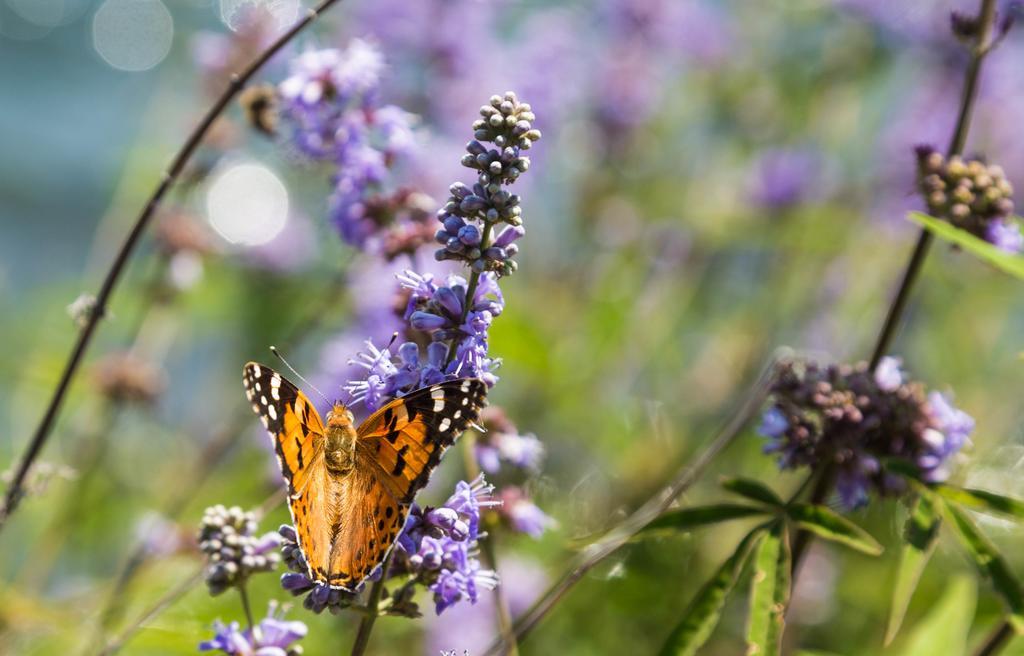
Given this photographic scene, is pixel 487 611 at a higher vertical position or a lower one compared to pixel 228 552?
lower

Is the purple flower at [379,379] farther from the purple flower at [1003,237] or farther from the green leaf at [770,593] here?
the purple flower at [1003,237]

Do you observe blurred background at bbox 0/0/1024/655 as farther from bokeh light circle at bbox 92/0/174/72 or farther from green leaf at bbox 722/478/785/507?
bokeh light circle at bbox 92/0/174/72

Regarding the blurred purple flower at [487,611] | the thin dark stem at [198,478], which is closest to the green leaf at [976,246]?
the thin dark stem at [198,478]

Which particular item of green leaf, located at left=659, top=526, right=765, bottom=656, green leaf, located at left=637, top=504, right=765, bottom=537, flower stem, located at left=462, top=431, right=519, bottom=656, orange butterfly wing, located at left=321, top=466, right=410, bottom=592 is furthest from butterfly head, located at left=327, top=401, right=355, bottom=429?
green leaf, located at left=659, top=526, right=765, bottom=656

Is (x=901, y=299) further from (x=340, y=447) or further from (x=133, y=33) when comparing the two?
(x=133, y=33)

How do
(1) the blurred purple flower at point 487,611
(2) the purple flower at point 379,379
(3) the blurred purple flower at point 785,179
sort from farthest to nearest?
(3) the blurred purple flower at point 785,179 → (1) the blurred purple flower at point 487,611 → (2) the purple flower at point 379,379

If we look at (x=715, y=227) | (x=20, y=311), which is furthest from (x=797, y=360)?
(x=20, y=311)

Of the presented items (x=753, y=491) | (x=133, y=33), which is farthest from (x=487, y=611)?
(x=133, y=33)
